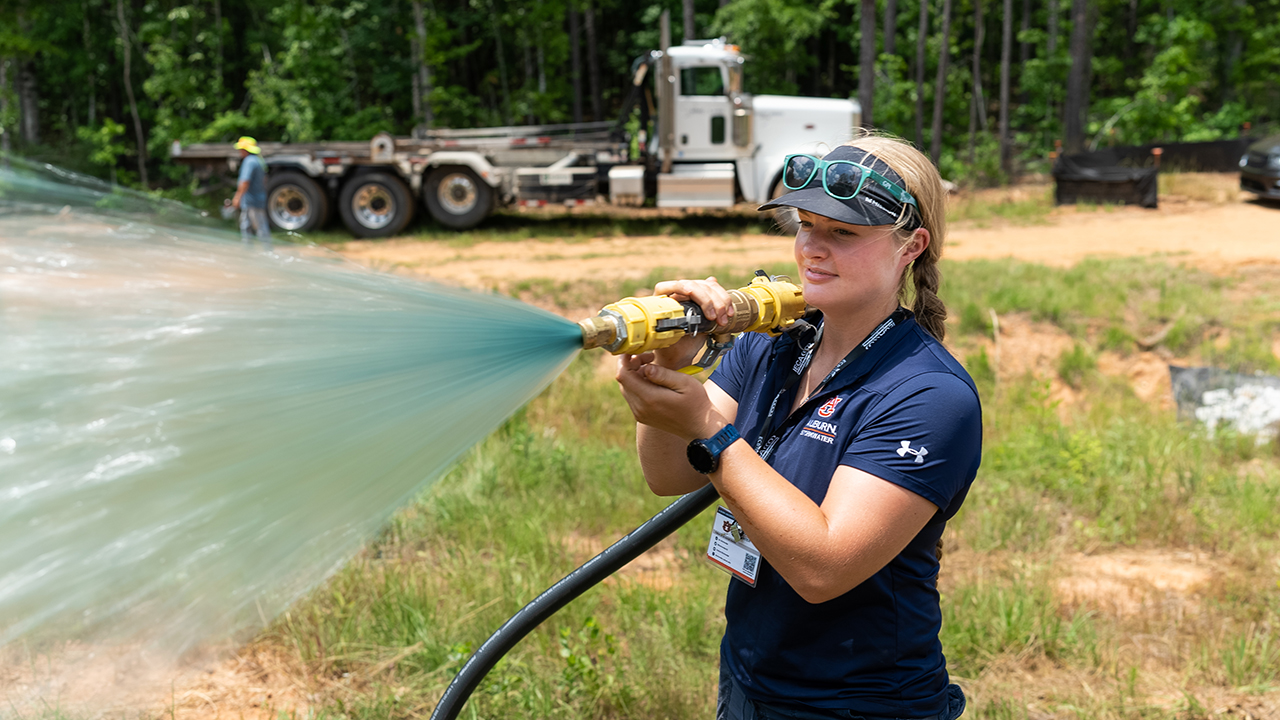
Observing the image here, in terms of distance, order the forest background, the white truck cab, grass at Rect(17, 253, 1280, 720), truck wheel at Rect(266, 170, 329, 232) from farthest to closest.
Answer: the forest background < truck wheel at Rect(266, 170, 329, 232) < the white truck cab < grass at Rect(17, 253, 1280, 720)

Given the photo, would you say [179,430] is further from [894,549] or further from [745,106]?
[745,106]

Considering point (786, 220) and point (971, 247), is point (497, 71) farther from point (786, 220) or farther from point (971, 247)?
point (786, 220)

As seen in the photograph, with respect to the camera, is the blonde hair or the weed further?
the weed

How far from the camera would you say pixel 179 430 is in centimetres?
152

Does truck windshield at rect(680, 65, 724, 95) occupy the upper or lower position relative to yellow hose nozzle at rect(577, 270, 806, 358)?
upper

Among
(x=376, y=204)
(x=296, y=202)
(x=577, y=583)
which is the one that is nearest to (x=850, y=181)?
(x=577, y=583)

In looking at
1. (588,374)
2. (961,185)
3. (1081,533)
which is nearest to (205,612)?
(1081,533)

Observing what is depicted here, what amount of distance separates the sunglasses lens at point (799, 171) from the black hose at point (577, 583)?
0.67m

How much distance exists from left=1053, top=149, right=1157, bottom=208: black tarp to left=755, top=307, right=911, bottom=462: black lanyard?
16.7 meters

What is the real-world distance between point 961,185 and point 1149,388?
1446 cm

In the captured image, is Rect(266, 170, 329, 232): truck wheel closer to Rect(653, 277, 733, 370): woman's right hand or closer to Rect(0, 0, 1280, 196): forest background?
Rect(0, 0, 1280, 196): forest background

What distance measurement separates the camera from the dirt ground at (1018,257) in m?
3.44

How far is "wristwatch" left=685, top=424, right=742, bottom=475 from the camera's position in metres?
1.64

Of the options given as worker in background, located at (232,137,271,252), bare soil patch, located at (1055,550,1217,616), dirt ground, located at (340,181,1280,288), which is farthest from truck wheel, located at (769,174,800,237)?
worker in background, located at (232,137,271,252)
